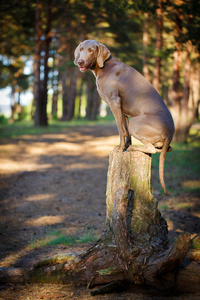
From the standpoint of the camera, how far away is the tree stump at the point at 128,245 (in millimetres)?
3324

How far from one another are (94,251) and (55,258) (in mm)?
520

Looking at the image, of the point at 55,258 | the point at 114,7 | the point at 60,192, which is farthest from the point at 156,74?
the point at 55,258

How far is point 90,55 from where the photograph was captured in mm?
3887

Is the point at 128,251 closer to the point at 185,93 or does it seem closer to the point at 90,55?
the point at 90,55

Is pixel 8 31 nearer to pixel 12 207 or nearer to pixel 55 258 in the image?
pixel 12 207

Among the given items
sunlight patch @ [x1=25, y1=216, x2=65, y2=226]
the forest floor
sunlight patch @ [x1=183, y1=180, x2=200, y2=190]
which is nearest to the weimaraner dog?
the forest floor

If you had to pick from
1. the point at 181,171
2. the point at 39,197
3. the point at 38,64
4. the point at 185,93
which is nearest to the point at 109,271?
the point at 39,197

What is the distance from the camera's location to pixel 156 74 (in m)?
15.3

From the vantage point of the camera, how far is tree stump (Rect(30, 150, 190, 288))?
3.32 meters

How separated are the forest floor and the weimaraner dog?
5.95 feet

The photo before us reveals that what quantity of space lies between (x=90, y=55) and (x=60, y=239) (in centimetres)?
301

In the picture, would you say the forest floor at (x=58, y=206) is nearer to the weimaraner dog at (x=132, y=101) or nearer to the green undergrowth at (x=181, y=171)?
the green undergrowth at (x=181, y=171)

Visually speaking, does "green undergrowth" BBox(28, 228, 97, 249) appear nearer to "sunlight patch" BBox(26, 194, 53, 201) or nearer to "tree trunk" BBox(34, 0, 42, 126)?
"sunlight patch" BBox(26, 194, 53, 201)

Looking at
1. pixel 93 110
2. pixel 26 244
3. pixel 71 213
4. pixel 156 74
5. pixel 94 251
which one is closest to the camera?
pixel 94 251
